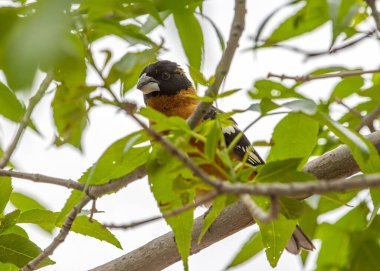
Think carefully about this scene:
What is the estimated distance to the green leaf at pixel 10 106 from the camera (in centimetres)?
210

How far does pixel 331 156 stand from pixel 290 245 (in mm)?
813

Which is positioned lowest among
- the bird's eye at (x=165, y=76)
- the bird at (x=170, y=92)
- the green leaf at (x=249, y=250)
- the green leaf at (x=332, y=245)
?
the green leaf at (x=332, y=245)

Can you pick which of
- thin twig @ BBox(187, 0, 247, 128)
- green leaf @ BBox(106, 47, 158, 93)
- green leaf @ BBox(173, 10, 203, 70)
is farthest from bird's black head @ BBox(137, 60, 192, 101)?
green leaf @ BBox(106, 47, 158, 93)

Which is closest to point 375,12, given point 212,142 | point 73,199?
point 212,142

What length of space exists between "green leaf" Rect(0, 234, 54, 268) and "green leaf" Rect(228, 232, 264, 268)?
80cm

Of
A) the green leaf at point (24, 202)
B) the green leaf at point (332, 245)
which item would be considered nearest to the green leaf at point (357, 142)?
the green leaf at point (332, 245)

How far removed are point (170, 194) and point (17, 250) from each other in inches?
28.7

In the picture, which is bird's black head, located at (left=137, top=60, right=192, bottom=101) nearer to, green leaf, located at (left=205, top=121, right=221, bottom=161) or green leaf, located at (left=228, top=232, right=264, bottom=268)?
green leaf, located at (left=228, top=232, right=264, bottom=268)

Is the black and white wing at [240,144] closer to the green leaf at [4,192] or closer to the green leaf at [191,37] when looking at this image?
the green leaf at [4,192]

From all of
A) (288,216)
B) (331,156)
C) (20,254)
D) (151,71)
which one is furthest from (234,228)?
(151,71)

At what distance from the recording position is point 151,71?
4.20 metres

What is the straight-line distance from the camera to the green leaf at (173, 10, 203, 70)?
1836 mm

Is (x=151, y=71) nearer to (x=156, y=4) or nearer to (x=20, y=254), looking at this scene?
(x=20, y=254)

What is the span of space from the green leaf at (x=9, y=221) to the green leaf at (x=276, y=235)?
86 cm
